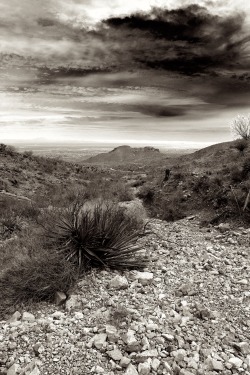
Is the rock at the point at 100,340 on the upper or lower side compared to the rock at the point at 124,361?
upper

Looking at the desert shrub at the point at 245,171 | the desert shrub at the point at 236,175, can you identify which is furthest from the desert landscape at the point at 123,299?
the desert shrub at the point at 245,171

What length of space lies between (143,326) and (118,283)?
1013 millimetres

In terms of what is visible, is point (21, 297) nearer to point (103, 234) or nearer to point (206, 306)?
point (103, 234)

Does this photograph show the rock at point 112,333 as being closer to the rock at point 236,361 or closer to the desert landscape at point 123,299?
the desert landscape at point 123,299

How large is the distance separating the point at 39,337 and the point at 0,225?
602 cm

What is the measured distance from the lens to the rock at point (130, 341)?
360cm

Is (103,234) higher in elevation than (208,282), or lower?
higher

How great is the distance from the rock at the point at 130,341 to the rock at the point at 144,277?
1.33 m

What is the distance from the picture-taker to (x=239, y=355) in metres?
3.65

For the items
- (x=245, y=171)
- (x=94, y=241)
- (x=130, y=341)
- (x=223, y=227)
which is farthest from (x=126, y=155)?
(x=130, y=341)

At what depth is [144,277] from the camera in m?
5.19

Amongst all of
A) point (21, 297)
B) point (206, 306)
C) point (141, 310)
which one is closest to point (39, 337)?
point (21, 297)

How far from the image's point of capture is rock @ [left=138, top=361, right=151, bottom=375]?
3.31 m

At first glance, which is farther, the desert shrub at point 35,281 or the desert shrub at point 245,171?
the desert shrub at point 245,171
